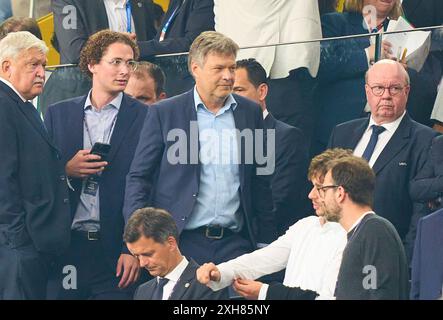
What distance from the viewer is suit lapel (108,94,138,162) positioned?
33.7 feet

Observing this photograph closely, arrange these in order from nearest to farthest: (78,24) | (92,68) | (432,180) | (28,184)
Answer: (432,180), (28,184), (92,68), (78,24)

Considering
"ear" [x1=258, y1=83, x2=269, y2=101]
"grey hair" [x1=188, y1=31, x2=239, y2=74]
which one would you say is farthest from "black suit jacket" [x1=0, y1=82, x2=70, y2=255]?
"ear" [x1=258, y1=83, x2=269, y2=101]

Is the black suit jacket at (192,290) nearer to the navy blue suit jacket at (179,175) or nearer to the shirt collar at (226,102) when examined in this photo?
the navy blue suit jacket at (179,175)

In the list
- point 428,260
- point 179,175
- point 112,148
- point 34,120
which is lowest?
point 428,260

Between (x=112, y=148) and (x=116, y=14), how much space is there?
1.40m

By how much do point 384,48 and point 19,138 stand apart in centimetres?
242

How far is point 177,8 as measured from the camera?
1122 cm

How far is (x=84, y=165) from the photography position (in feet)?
33.4

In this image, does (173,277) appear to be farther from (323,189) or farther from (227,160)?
(323,189)

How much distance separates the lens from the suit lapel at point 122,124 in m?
10.3

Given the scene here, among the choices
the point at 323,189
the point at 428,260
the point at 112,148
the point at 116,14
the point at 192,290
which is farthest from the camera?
the point at 116,14

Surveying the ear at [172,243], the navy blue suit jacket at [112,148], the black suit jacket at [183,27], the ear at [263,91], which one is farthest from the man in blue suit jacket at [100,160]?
the ear at [263,91]

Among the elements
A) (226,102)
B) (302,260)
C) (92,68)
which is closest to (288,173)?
(226,102)

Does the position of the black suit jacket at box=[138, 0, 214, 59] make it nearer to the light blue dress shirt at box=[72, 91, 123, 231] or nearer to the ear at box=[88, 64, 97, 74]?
the ear at box=[88, 64, 97, 74]
